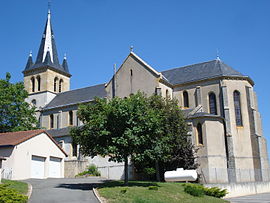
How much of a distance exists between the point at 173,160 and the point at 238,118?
12.5 meters

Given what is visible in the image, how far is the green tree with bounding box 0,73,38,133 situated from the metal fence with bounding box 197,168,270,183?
23.5 meters

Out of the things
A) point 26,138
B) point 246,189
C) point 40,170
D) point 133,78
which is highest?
point 133,78

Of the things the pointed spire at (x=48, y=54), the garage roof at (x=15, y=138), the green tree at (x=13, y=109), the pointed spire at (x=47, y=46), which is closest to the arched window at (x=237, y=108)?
the garage roof at (x=15, y=138)

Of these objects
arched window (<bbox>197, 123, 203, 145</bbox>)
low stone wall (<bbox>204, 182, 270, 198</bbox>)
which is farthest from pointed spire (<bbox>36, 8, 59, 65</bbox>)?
low stone wall (<bbox>204, 182, 270, 198</bbox>)

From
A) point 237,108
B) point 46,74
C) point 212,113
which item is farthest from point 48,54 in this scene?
point 237,108

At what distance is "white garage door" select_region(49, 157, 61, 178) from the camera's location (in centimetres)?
3475

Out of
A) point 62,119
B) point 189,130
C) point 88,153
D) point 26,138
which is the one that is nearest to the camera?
point 88,153

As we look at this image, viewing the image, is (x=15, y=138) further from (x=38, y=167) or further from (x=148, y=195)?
(x=148, y=195)

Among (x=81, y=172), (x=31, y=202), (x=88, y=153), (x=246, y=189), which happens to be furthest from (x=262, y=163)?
(x=31, y=202)

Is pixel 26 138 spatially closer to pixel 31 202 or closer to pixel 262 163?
pixel 31 202

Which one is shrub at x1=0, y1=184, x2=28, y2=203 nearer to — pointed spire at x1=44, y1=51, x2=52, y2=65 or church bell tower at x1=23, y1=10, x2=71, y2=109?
church bell tower at x1=23, y1=10, x2=71, y2=109

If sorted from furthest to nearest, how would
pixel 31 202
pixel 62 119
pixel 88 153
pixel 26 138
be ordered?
pixel 62 119
pixel 26 138
pixel 88 153
pixel 31 202

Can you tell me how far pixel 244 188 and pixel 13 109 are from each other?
2936cm

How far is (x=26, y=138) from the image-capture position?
31062 millimetres
